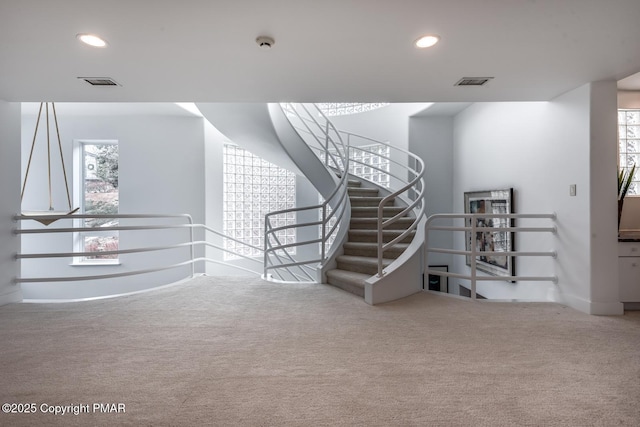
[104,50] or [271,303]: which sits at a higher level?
[104,50]

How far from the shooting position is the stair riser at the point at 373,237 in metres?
4.50

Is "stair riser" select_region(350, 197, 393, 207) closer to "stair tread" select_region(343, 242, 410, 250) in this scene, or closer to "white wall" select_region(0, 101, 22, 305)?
"stair tread" select_region(343, 242, 410, 250)

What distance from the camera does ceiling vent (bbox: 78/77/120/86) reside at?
301cm

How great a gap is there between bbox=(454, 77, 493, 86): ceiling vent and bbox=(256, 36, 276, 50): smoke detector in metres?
1.86

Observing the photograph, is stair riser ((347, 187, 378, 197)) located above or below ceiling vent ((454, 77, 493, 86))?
below

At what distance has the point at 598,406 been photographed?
162 centimetres

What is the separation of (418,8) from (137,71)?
241cm

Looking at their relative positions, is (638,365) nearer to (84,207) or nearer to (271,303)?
(271,303)

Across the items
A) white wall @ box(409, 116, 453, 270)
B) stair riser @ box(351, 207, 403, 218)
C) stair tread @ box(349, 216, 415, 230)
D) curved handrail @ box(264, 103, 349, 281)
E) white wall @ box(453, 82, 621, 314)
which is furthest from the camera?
white wall @ box(409, 116, 453, 270)

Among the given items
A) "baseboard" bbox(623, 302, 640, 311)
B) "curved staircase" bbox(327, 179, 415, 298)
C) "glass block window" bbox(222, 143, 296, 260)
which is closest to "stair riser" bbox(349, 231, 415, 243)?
"curved staircase" bbox(327, 179, 415, 298)

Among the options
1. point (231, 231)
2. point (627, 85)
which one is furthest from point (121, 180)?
point (627, 85)

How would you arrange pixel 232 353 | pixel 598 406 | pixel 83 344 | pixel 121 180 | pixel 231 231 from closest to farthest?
1. pixel 598 406
2. pixel 232 353
3. pixel 83 344
4. pixel 121 180
5. pixel 231 231

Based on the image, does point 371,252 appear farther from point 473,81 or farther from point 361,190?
point 473,81

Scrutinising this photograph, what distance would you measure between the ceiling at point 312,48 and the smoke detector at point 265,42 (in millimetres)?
44
